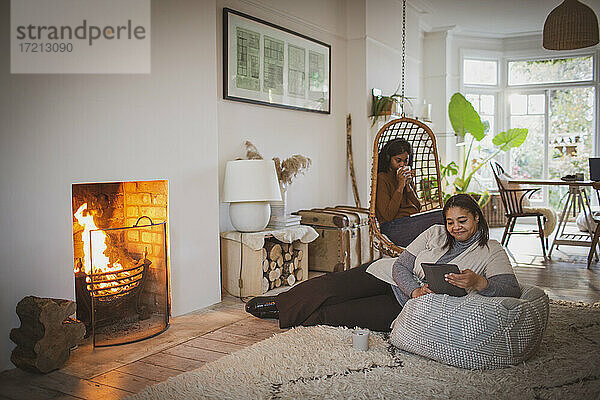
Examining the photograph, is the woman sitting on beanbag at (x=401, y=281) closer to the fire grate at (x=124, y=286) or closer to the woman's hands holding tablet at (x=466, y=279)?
the woman's hands holding tablet at (x=466, y=279)

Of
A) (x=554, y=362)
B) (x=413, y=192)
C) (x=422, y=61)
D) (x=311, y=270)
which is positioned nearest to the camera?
(x=554, y=362)

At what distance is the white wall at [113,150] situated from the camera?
2.73 meters

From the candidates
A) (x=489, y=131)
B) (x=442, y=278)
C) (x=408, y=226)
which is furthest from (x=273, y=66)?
(x=489, y=131)

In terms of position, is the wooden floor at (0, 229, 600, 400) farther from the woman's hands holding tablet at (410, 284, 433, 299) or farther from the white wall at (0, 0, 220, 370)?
the woman's hands holding tablet at (410, 284, 433, 299)

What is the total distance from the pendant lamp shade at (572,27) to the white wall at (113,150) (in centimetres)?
270

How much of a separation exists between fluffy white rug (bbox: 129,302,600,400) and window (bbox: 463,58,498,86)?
6.47 metres

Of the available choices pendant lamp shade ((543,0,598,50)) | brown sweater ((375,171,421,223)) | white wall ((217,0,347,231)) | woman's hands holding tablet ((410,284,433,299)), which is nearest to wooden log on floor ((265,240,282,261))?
white wall ((217,0,347,231))

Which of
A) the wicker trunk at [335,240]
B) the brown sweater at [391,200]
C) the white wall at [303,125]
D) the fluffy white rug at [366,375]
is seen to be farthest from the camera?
the wicker trunk at [335,240]

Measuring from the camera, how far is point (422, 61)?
8.56 m

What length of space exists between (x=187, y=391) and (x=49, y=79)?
1.70 m

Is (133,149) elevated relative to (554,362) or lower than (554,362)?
elevated

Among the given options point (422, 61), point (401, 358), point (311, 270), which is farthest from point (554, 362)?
point (422, 61)

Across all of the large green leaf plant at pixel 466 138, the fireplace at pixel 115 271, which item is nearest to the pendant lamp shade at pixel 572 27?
the large green leaf plant at pixel 466 138

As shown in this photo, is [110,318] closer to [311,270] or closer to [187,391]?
[187,391]
